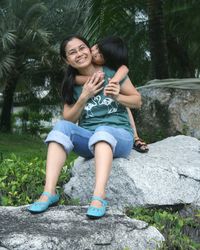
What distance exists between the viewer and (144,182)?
3.79 m

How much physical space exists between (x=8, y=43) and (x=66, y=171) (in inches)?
433

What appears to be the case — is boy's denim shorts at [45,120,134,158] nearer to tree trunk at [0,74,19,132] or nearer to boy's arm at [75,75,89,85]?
boy's arm at [75,75,89,85]

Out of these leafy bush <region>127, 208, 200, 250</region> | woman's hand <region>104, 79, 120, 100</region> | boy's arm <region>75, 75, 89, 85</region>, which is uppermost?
boy's arm <region>75, 75, 89, 85</region>

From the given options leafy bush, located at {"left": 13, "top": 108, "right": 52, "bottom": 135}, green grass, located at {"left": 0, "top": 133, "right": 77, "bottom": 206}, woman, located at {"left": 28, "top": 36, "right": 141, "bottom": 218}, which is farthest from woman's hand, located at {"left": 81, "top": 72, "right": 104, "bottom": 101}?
leafy bush, located at {"left": 13, "top": 108, "right": 52, "bottom": 135}

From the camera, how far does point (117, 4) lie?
9.23 metres

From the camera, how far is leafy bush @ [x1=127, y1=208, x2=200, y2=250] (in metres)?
3.08

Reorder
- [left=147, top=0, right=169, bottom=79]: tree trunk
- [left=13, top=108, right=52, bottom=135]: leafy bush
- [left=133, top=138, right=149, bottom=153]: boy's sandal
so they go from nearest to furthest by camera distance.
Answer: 1. [left=133, top=138, right=149, bottom=153]: boy's sandal
2. [left=147, top=0, right=169, bottom=79]: tree trunk
3. [left=13, top=108, right=52, bottom=135]: leafy bush

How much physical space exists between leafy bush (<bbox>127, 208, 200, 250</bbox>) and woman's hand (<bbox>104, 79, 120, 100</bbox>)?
0.84m

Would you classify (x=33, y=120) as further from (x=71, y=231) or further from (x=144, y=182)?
(x=71, y=231)

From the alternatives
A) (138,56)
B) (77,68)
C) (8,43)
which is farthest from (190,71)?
(77,68)

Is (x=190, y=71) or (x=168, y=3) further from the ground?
(x=168, y=3)

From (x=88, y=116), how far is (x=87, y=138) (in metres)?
0.24

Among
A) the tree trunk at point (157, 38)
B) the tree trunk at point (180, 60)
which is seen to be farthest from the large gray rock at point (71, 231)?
the tree trunk at point (180, 60)

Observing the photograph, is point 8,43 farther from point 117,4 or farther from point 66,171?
point 66,171
